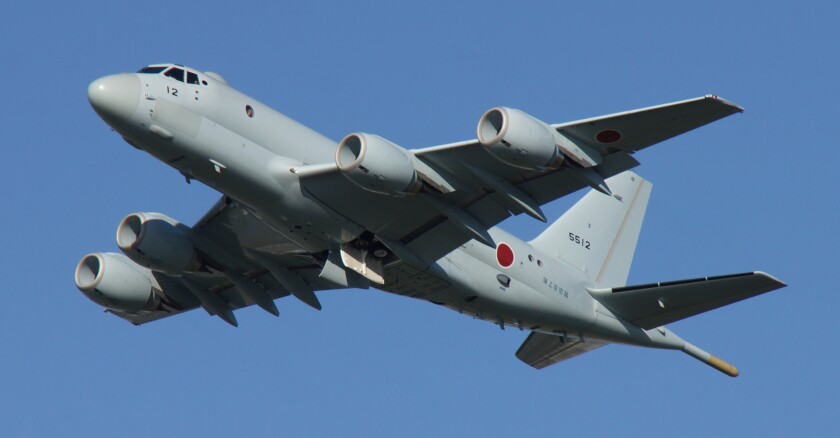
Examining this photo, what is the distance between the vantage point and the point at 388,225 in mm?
35188

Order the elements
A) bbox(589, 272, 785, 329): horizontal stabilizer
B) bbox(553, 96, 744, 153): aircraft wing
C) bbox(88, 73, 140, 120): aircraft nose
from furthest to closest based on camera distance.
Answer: bbox(589, 272, 785, 329): horizontal stabilizer < bbox(88, 73, 140, 120): aircraft nose < bbox(553, 96, 744, 153): aircraft wing

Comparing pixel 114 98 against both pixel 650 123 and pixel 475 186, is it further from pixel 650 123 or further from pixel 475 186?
pixel 650 123

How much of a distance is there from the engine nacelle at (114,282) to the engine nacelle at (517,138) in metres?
13.7

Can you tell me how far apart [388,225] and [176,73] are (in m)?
6.34

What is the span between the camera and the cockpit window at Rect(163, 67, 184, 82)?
3375 centimetres

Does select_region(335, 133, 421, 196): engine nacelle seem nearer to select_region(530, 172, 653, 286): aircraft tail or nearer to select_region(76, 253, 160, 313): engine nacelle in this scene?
select_region(530, 172, 653, 286): aircraft tail

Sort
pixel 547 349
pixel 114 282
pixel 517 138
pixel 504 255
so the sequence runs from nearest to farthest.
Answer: pixel 517 138 < pixel 504 255 < pixel 114 282 < pixel 547 349

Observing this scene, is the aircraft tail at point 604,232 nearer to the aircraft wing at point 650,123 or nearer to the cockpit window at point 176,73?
the aircraft wing at point 650,123

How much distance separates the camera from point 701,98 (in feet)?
102

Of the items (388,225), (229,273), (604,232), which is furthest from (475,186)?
(604,232)

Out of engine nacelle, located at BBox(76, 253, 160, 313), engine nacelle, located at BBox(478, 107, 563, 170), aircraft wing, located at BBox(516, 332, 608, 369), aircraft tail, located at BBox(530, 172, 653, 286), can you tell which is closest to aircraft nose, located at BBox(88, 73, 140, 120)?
engine nacelle, located at BBox(478, 107, 563, 170)

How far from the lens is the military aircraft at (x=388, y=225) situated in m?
32.6

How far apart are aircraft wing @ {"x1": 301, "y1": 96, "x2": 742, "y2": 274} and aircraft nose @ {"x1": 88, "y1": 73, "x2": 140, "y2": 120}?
173 inches

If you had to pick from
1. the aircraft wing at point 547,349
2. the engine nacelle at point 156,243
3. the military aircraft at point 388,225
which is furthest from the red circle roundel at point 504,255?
the engine nacelle at point 156,243
